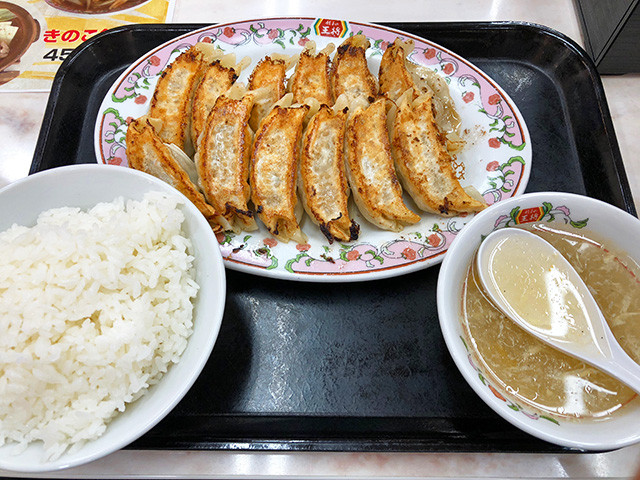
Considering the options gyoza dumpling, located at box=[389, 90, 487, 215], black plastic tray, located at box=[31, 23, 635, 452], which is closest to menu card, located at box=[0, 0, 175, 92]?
black plastic tray, located at box=[31, 23, 635, 452]

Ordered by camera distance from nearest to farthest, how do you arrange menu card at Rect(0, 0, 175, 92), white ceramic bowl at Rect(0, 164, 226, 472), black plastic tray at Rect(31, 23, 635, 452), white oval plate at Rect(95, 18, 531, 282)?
white ceramic bowl at Rect(0, 164, 226, 472) < black plastic tray at Rect(31, 23, 635, 452) < white oval plate at Rect(95, 18, 531, 282) < menu card at Rect(0, 0, 175, 92)

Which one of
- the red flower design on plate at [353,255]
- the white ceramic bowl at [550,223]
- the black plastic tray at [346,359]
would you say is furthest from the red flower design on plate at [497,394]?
the red flower design on plate at [353,255]

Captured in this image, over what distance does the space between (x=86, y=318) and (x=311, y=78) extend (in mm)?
1285

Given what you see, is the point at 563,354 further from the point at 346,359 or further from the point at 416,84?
the point at 416,84

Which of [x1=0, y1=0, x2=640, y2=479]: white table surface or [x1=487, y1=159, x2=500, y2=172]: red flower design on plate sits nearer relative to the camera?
[x1=0, y1=0, x2=640, y2=479]: white table surface

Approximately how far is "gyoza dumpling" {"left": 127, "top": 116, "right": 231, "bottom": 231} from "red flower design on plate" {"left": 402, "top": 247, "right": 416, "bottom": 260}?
0.61 metres

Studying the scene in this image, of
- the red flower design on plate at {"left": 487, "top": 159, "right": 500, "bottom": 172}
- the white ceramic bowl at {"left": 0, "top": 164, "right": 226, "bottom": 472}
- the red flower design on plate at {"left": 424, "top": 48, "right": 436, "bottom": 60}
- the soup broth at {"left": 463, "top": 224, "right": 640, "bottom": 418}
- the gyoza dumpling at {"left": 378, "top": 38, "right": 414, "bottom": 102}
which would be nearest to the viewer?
the white ceramic bowl at {"left": 0, "top": 164, "right": 226, "bottom": 472}

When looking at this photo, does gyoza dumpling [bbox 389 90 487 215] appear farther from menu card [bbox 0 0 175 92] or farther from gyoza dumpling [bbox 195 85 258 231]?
menu card [bbox 0 0 175 92]

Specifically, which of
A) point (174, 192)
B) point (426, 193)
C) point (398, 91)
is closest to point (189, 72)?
point (174, 192)

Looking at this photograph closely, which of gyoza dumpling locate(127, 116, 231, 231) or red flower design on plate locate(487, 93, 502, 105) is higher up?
red flower design on plate locate(487, 93, 502, 105)

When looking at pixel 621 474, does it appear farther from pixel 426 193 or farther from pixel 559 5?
pixel 559 5

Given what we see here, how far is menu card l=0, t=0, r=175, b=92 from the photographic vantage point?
92.7 inches

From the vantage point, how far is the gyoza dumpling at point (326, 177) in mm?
1700

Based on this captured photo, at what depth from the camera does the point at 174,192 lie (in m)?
1.50
